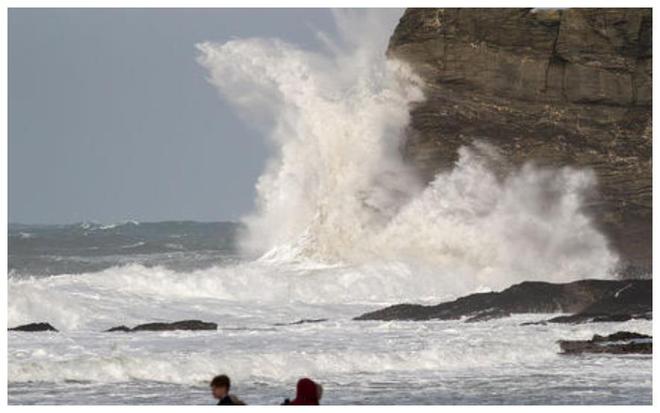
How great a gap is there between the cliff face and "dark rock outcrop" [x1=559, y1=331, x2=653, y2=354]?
Answer: 17428mm

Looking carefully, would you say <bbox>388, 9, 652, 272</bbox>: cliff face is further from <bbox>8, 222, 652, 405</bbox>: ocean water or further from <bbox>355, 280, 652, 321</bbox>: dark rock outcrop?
<bbox>355, 280, 652, 321</bbox>: dark rock outcrop

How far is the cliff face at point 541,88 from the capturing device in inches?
1615

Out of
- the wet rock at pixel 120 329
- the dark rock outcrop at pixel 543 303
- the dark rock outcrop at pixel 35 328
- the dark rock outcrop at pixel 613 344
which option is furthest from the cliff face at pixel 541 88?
the dark rock outcrop at pixel 613 344

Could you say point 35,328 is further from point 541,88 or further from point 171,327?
point 541,88

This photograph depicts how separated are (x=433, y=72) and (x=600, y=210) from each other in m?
4.89

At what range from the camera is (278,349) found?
897 inches

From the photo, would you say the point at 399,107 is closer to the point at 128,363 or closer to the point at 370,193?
the point at 370,193

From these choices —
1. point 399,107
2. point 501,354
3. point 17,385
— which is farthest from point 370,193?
point 17,385

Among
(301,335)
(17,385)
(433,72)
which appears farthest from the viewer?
(433,72)

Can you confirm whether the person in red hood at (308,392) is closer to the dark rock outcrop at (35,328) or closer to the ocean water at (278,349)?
the ocean water at (278,349)

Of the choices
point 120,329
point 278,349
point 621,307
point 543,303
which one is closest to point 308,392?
point 278,349

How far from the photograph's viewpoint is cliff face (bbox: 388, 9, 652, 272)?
41031mm

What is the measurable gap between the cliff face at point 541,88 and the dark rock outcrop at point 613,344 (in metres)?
17.4

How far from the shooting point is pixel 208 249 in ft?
204
